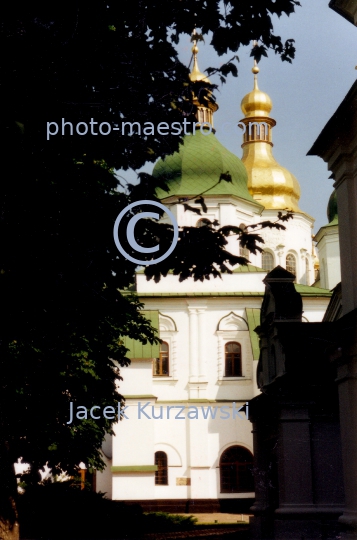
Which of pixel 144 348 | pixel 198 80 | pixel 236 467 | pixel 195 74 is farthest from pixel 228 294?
pixel 198 80

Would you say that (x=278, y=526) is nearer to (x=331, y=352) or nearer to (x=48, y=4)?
(x=331, y=352)

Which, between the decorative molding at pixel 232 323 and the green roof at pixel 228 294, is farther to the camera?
the decorative molding at pixel 232 323

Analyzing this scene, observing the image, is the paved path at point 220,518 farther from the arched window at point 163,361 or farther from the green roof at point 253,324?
the green roof at point 253,324

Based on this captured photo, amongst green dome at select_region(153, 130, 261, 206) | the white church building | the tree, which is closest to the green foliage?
the tree

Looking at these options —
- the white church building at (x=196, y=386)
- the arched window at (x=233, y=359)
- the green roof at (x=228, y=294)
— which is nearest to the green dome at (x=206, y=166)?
→ the white church building at (x=196, y=386)

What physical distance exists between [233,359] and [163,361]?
8.47 ft

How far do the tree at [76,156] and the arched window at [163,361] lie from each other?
17446 mm

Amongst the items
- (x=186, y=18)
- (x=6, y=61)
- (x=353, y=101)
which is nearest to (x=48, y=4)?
(x=6, y=61)

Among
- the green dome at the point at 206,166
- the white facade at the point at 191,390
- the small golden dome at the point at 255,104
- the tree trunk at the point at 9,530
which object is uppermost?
the green dome at the point at 206,166

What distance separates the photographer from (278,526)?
13711 mm

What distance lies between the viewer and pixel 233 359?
28188 millimetres

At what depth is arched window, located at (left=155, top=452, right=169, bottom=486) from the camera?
27422 millimetres

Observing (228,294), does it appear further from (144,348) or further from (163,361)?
(144,348)

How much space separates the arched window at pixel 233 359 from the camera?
2808 cm
